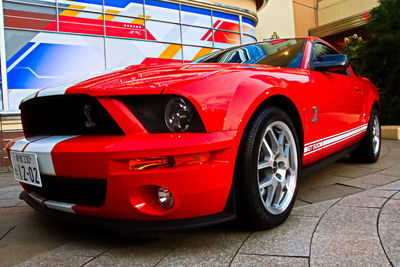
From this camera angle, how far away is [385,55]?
7172 mm

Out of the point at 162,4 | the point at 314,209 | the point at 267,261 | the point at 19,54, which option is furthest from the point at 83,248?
the point at 162,4

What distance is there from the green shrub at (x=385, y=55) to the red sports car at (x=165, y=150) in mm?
6341

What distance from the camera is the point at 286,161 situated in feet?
6.49

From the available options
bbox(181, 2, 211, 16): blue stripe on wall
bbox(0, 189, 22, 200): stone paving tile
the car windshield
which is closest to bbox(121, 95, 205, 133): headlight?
the car windshield

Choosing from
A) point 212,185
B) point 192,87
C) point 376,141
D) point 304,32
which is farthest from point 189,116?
point 304,32

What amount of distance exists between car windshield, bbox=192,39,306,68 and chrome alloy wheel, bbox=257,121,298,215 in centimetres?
66

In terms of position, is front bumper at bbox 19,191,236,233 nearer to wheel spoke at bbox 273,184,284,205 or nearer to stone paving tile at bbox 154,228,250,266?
stone paving tile at bbox 154,228,250,266

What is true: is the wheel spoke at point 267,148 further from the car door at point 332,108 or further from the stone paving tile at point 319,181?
the stone paving tile at point 319,181

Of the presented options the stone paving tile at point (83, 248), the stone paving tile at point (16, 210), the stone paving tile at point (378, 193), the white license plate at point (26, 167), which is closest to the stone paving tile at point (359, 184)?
the stone paving tile at point (378, 193)

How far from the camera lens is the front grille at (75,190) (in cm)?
150

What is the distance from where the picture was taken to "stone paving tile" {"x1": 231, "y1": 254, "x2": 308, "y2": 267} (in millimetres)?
1350

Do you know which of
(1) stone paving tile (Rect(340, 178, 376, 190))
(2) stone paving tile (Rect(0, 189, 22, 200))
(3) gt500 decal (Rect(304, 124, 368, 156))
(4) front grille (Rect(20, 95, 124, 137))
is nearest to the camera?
(4) front grille (Rect(20, 95, 124, 137))

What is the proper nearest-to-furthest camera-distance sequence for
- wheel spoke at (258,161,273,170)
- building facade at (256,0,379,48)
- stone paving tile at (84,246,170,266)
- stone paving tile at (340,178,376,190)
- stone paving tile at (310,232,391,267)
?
stone paving tile at (310,232,391,267) → stone paving tile at (84,246,170,266) → wheel spoke at (258,161,273,170) → stone paving tile at (340,178,376,190) → building facade at (256,0,379,48)

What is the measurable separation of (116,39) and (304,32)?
31.7 feet
